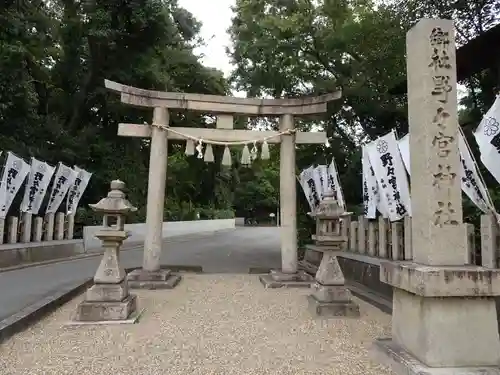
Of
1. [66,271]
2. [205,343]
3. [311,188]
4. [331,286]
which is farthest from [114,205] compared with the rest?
[311,188]

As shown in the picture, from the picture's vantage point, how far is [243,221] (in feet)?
177

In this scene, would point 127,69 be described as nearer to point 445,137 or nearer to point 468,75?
point 468,75

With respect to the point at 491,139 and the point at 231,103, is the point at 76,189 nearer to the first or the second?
the point at 231,103

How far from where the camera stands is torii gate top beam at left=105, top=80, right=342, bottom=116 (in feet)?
30.7

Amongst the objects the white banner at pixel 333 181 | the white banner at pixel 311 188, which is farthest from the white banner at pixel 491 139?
the white banner at pixel 311 188

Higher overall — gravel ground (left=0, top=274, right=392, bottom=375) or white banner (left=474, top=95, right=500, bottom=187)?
white banner (left=474, top=95, right=500, bottom=187)

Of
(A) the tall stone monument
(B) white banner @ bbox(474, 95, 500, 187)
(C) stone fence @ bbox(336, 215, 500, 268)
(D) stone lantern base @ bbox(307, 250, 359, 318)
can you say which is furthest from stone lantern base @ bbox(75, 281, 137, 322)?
(B) white banner @ bbox(474, 95, 500, 187)

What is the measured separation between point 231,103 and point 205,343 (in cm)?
606

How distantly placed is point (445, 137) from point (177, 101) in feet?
21.8

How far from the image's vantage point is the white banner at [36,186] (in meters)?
12.0


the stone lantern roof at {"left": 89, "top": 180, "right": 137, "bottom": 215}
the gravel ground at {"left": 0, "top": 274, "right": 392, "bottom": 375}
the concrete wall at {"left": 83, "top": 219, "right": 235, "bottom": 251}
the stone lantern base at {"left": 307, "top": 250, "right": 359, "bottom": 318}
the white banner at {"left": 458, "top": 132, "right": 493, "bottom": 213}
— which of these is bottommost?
the gravel ground at {"left": 0, "top": 274, "right": 392, "bottom": 375}

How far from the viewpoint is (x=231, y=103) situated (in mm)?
9602

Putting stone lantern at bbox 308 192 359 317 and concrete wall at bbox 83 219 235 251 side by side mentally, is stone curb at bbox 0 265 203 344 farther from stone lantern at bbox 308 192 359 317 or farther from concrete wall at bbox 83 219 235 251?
stone lantern at bbox 308 192 359 317

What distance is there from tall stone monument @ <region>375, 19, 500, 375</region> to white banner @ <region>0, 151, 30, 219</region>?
33.8ft
